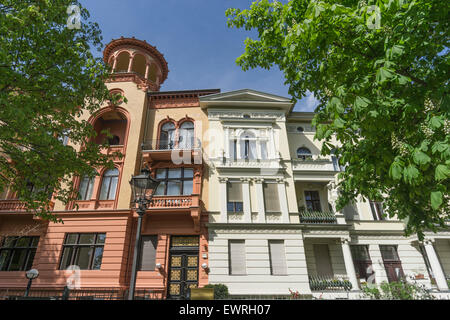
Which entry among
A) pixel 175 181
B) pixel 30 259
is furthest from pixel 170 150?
pixel 30 259

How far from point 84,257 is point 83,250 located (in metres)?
0.45

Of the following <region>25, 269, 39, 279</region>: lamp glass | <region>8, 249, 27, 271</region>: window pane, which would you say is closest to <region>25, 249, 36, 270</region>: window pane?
<region>8, 249, 27, 271</region>: window pane

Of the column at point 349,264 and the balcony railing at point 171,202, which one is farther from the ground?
the balcony railing at point 171,202

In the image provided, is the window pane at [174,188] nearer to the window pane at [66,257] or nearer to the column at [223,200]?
the column at [223,200]

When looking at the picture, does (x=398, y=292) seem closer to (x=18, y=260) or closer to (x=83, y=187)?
(x=83, y=187)

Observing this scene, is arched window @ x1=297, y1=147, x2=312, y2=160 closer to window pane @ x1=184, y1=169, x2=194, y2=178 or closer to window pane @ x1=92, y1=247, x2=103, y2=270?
window pane @ x1=184, y1=169, x2=194, y2=178

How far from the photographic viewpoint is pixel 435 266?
Answer: 15.3 metres

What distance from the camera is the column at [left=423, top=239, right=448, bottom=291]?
15.0m

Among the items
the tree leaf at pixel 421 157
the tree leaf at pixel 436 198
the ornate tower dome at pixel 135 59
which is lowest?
the tree leaf at pixel 436 198

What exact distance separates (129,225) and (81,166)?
696 centimetres

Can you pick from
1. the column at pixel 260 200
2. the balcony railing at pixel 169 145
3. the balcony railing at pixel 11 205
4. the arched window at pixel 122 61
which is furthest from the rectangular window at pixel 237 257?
the arched window at pixel 122 61

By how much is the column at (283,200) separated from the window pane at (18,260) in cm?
1742

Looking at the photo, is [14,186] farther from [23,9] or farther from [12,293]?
[12,293]

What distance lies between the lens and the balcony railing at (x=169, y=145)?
18347 millimetres
